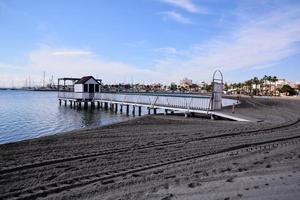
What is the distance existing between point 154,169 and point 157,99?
23.9 meters

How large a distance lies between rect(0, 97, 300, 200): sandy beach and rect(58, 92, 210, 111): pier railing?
13022 millimetres

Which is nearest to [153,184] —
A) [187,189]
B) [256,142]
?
[187,189]

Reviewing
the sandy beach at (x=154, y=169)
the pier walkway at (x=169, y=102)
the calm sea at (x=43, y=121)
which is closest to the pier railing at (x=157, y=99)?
the pier walkway at (x=169, y=102)

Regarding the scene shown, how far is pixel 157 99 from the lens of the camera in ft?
103

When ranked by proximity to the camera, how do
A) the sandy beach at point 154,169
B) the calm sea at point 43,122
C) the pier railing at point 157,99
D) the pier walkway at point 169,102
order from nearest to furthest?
the sandy beach at point 154,169 → the calm sea at point 43,122 → the pier walkway at point 169,102 → the pier railing at point 157,99

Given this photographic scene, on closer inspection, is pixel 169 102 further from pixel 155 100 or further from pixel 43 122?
pixel 43 122

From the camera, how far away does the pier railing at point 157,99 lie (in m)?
25.2

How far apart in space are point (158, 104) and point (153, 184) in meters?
24.7

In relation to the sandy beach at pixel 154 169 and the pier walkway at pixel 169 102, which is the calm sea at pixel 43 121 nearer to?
the pier walkway at pixel 169 102

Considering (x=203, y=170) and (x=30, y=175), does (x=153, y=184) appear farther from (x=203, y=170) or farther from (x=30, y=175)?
(x=30, y=175)

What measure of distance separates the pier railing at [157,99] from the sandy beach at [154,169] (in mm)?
13022

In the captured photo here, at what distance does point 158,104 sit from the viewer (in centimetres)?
3105

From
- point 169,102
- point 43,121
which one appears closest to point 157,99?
point 169,102

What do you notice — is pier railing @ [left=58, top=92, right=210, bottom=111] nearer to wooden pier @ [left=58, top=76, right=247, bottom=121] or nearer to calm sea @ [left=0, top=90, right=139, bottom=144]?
wooden pier @ [left=58, top=76, right=247, bottom=121]
